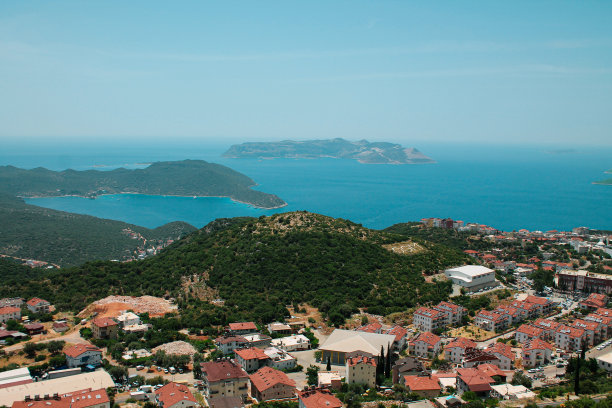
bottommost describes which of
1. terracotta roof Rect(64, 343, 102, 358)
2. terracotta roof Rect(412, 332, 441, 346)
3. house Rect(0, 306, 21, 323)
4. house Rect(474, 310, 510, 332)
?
house Rect(474, 310, 510, 332)

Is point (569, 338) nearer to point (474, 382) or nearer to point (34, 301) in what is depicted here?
point (474, 382)

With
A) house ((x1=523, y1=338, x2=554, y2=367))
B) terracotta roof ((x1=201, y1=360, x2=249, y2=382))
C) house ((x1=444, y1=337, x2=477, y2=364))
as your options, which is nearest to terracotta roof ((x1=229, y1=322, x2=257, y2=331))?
terracotta roof ((x1=201, y1=360, x2=249, y2=382))

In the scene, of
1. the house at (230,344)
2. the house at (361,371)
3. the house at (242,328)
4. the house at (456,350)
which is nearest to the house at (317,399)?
the house at (361,371)

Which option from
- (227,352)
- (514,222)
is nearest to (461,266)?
(227,352)

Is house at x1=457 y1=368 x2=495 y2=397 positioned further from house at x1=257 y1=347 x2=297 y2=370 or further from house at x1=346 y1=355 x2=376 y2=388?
house at x1=257 y1=347 x2=297 y2=370

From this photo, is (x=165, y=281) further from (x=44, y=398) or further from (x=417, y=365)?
(x=417, y=365)

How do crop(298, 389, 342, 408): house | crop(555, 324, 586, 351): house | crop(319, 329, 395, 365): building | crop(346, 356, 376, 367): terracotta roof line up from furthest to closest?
crop(555, 324, 586, 351): house → crop(319, 329, 395, 365): building → crop(346, 356, 376, 367): terracotta roof → crop(298, 389, 342, 408): house

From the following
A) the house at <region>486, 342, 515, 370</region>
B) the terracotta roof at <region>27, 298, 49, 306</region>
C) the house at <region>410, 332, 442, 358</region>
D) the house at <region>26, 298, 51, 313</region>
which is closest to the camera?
the house at <region>486, 342, 515, 370</region>
